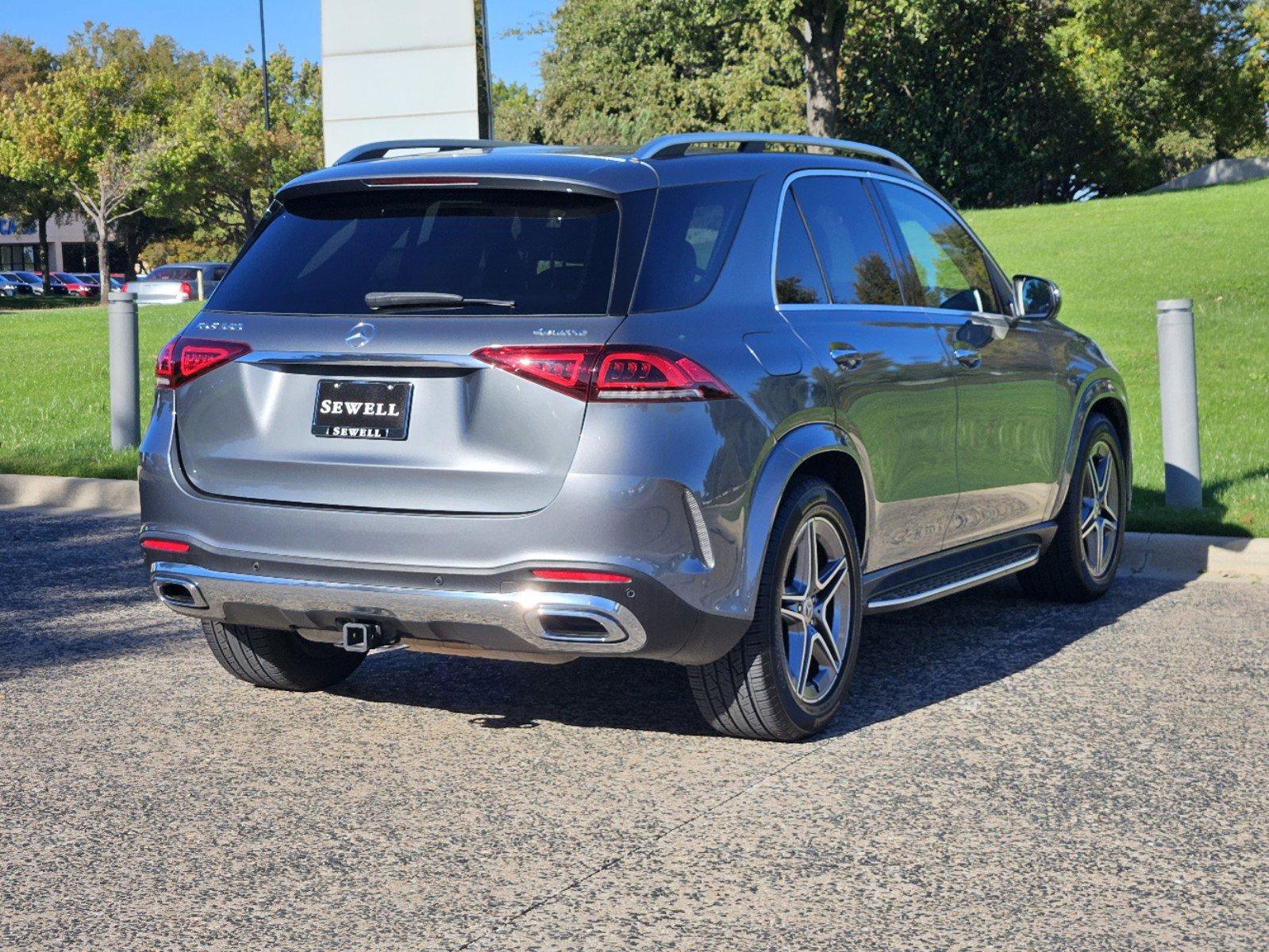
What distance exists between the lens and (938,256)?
6.56 m

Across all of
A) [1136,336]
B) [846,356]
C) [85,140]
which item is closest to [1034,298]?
[846,356]

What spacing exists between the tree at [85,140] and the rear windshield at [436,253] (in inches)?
2215

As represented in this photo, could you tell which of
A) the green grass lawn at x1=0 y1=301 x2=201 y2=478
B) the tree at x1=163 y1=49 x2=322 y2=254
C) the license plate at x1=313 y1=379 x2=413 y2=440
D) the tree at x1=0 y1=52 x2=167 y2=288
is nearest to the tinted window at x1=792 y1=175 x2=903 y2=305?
the license plate at x1=313 y1=379 x2=413 y2=440

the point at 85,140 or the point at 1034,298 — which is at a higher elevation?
the point at 85,140

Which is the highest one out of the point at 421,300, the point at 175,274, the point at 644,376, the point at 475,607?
the point at 175,274

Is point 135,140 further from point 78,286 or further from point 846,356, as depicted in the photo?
point 846,356

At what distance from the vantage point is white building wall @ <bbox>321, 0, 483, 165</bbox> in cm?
1455

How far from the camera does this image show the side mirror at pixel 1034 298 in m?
6.90

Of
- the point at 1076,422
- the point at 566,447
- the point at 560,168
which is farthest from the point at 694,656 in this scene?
the point at 1076,422

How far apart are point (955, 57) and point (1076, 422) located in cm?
4066

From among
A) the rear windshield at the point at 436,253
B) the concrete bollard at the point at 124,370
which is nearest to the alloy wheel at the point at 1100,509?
the rear windshield at the point at 436,253

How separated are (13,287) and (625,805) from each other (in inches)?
2787

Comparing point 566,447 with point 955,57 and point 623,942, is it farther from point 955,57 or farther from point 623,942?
point 955,57

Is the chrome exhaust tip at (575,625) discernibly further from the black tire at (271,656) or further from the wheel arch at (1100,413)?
the wheel arch at (1100,413)
